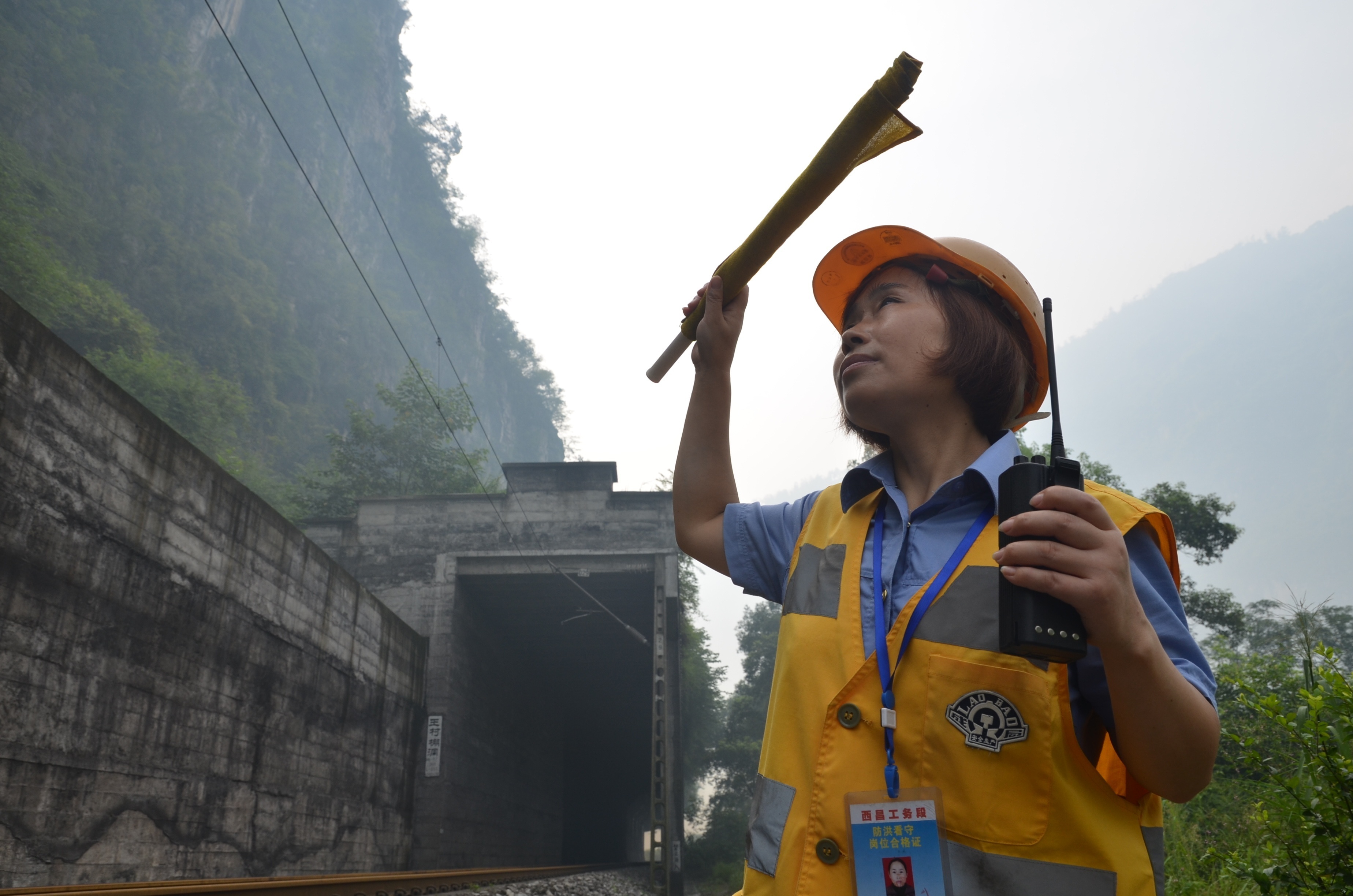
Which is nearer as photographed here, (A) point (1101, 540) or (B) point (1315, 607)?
(A) point (1101, 540)

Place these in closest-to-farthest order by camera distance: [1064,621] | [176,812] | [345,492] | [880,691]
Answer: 1. [1064,621]
2. [880,691]
3. [176,812]
4. [345,492]

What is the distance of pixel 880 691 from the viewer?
43.8 inches

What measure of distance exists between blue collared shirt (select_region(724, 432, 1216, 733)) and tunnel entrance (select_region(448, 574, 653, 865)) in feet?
44.5

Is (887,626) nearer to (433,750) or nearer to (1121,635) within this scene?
(1121,635)

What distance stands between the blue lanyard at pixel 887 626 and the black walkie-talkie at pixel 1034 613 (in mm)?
215

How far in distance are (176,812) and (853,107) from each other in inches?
293

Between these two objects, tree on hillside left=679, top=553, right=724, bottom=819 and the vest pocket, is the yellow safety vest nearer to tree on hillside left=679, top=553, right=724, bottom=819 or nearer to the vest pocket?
the vest pocket

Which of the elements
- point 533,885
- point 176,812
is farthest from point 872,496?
point 533,885

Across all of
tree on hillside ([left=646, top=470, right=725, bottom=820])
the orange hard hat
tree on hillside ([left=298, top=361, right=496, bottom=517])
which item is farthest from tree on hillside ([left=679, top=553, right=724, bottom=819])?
the orange hard hat

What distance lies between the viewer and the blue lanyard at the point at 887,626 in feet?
3.51

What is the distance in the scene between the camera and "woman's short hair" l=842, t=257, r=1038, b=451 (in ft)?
4.96

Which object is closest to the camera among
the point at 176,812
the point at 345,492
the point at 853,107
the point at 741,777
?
the point at 853,107

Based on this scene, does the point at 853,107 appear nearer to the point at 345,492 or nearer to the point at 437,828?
the point at 437,828

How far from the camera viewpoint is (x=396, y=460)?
99.4 feet
